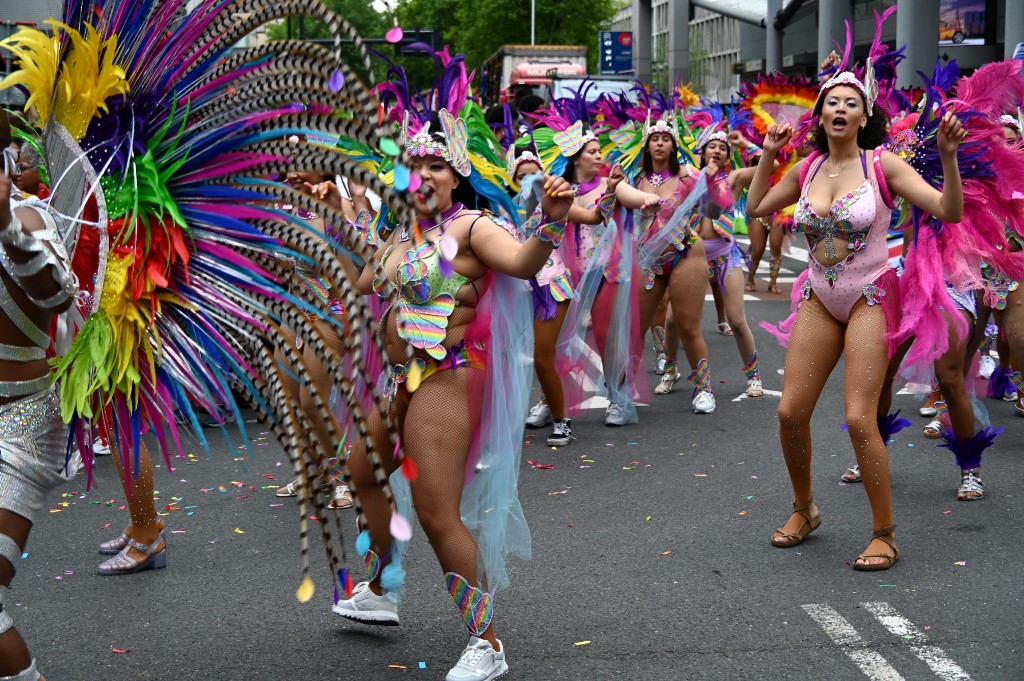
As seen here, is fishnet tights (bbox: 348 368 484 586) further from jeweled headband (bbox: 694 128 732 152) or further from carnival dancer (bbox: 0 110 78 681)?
jeweled headband (bbox: 694 128 732 152)

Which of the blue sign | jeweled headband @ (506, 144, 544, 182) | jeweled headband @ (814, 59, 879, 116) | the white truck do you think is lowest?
jeweled headband @ (506, 144, 544, 182)

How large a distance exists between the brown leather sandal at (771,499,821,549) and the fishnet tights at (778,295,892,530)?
0.36 feet

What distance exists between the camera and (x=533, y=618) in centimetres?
463

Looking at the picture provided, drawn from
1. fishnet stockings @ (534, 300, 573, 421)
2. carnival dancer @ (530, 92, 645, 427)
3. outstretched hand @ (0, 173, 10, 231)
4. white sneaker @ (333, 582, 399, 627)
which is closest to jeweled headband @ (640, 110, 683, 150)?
carnival dancer @ (530, 92, 645, 427)

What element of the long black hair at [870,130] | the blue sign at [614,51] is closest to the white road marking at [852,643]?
the long black hair at [870,130]

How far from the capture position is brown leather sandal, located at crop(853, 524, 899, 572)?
16.5 ft

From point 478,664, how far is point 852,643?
53.2 inches

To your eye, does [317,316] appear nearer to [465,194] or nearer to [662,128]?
[465,194]

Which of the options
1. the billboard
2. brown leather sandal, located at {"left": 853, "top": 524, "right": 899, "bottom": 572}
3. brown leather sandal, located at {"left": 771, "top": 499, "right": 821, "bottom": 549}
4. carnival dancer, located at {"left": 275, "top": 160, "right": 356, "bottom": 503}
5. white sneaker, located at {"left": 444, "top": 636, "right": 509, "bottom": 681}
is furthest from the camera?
the billboard

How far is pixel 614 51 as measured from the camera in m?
50.9

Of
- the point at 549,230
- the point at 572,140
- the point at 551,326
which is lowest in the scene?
the point at 551,326

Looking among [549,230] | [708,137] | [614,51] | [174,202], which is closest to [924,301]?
[549,230]

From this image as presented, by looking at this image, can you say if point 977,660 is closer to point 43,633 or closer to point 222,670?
point 222,670

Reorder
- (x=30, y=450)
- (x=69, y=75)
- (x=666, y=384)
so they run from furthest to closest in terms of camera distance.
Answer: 1. (x=666, y=384)
2. (x=30, y=450)
3. (x=69, y=75)
